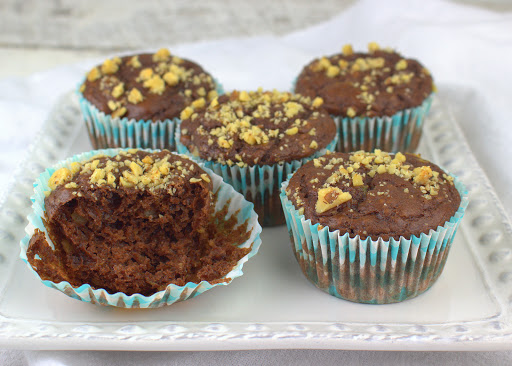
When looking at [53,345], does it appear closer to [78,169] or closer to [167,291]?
[167,291]

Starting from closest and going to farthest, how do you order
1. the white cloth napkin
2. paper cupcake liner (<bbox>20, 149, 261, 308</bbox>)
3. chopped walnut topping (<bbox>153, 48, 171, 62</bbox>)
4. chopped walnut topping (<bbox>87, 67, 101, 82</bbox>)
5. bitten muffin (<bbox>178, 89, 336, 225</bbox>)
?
paper cupcake liner (<bbox>20, 149, 261, 308</bbox>) < bitten muffin (<bbox>178, 89, 336, 225</bbox>) < chopped walnut topping (<bbox>87, 67, 101, 82</bbox>) < chopped walnut topping (<bbox>153, 48, 171, 62</bbox>) < the white cloth napkin

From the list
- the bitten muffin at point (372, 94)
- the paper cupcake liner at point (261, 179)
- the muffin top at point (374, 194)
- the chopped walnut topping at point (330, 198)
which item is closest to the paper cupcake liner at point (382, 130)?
the bitten muffin at point (372, 94)

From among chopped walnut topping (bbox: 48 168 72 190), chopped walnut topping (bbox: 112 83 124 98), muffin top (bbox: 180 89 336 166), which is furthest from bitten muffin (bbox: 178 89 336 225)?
chopped walnut topping (bbox: 48 168 72 190)

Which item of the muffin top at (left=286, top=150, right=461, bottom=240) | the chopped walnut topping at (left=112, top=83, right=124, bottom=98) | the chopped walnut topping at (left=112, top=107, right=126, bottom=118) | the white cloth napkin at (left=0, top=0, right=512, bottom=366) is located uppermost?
the muffin top at (left=286, top=150, right=461, bottom=240)

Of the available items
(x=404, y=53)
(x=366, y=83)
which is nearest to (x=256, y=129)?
(x=366, y=83)

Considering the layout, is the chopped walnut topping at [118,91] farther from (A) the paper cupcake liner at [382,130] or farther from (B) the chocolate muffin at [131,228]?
(A) the paper cupcake liner at [382,130]

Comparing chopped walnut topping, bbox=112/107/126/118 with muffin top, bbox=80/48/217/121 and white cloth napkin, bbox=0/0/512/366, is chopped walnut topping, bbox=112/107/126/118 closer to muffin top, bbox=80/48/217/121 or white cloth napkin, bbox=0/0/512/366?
muffin top, bbox=80/48/217/121

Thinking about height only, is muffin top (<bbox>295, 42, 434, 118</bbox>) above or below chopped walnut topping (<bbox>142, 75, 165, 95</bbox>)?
below

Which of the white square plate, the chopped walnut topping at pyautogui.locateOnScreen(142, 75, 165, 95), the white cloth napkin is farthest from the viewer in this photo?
the white cloth napkin
